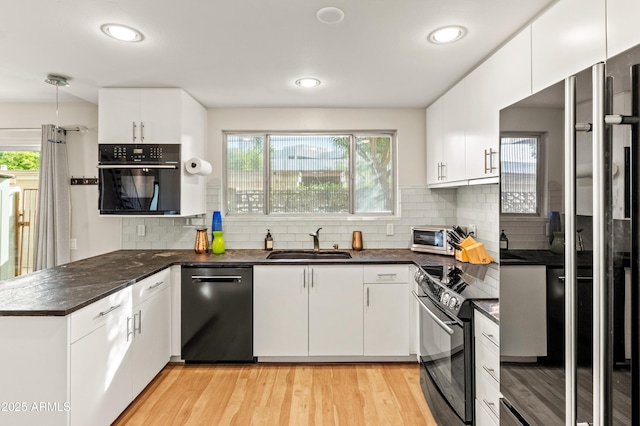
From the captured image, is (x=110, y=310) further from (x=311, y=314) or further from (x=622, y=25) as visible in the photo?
(x=622, y=25)

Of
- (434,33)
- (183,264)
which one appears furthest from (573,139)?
(183,264)

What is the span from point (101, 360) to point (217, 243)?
4.90 feet

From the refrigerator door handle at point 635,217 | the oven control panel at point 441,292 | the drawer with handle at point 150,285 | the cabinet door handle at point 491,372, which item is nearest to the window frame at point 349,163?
the drawer with handle at point 150,285

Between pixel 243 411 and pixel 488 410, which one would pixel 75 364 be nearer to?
pixel 243 411

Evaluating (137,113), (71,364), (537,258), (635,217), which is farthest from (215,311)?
(635,217)

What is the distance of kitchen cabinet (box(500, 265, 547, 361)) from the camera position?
1.07 meters

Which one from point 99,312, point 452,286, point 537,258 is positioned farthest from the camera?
point 452,286

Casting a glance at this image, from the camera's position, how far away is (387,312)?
2.92 meters

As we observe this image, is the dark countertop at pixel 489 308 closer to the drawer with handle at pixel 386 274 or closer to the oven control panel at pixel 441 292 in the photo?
the oven control panel at pixel 441 292

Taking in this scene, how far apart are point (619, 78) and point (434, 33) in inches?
53.9

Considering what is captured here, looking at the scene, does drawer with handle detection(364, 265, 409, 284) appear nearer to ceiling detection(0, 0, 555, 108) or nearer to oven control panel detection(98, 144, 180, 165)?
ceiling detection(0, 0, 555, 108)

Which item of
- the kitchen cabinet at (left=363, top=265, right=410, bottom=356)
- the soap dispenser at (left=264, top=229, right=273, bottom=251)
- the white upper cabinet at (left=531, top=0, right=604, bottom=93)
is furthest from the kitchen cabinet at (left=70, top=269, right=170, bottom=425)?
the white upper cabinet at (left=531, top=0, right=604, bottom=93)

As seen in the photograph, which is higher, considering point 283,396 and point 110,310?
point 110,310

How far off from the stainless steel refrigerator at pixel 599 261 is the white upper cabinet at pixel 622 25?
1.32ft
